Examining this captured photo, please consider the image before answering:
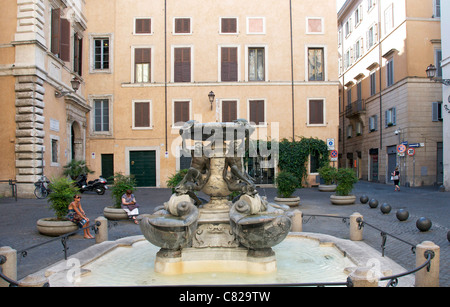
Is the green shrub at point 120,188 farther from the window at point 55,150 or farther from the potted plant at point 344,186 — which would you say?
the window at point 55,150

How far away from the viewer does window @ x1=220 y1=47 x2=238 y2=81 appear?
25.2 meters

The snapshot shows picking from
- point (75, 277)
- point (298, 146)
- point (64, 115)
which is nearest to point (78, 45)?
point (64, 115)

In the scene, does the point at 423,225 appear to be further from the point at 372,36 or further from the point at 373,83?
the point at 372,36

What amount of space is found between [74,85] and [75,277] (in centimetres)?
1415

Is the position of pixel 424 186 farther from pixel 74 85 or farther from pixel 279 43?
pixel 74 85

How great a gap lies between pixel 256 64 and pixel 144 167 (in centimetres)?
992

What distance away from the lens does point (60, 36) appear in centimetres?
1983

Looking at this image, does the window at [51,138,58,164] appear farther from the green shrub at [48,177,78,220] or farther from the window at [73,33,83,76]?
the green shrub at [48,177,78,220]

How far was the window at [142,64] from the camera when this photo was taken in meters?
25.2

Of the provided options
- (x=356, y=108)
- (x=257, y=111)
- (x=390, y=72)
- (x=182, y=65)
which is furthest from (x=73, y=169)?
(x=356, y=108)

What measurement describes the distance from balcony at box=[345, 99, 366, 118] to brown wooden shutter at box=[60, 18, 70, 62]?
22.5 meters

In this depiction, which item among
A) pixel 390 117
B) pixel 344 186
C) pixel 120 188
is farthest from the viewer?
pixel 390 117

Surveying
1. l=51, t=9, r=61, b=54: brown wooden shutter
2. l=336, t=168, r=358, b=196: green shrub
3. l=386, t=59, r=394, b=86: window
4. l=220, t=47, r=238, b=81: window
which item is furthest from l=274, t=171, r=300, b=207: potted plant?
l=386, t=59, r=394, b=86: window
